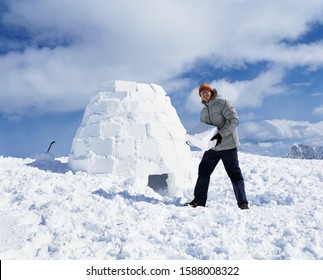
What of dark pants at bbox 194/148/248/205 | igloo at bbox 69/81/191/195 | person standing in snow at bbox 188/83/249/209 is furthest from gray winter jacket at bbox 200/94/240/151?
igloo at bbox 69/81/191/195

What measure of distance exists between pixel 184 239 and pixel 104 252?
0.78 meters

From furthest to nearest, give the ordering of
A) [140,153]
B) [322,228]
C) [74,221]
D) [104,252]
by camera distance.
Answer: [140,153] → [74,221] → [322,228] → [104,252]

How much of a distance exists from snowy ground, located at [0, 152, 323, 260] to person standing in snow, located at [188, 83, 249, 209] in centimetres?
32

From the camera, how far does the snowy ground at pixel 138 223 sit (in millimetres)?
3307

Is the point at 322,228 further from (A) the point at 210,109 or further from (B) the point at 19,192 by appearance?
(B) the point at 19,192

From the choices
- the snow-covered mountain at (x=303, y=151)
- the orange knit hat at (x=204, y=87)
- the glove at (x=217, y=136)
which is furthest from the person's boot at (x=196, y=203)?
the snow-covered mountain at (x=303, y=151)

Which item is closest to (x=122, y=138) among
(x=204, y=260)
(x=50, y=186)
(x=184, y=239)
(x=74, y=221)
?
(x=50, y=186)

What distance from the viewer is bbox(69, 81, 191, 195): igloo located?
6.21m

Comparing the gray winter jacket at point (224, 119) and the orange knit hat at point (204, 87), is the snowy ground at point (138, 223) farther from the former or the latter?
the orange knit hat at point (204, 87)

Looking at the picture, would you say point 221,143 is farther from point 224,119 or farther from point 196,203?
point 196,203

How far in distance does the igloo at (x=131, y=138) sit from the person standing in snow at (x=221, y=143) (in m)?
1.42

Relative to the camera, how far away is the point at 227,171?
A: 4781mm

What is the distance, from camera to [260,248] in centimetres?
328

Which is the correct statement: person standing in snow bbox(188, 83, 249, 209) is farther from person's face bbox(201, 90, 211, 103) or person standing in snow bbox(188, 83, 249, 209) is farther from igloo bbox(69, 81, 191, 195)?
igloo bbox(69, 81, 191, 195)
